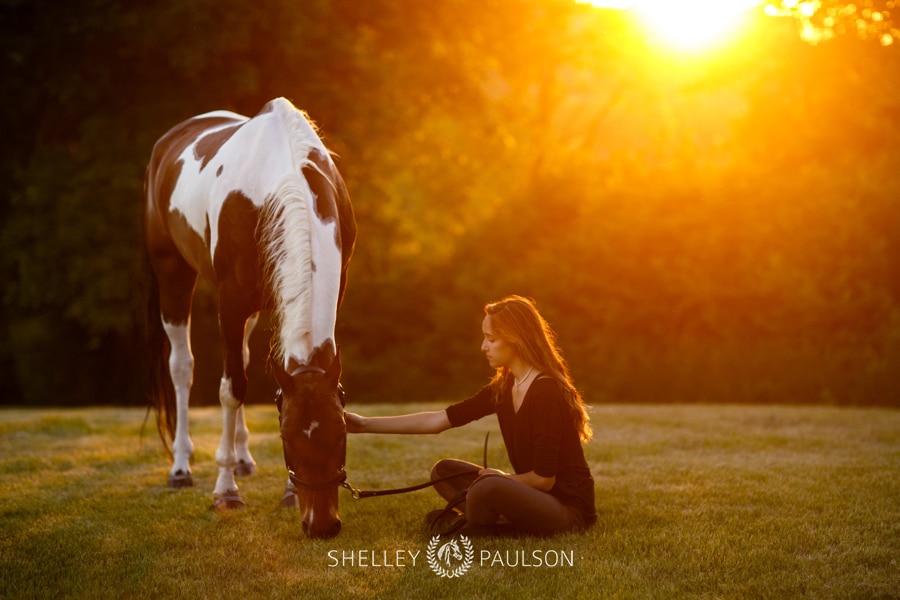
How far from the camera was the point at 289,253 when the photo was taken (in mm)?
4383

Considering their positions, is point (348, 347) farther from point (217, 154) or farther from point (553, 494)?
point (553, 494)

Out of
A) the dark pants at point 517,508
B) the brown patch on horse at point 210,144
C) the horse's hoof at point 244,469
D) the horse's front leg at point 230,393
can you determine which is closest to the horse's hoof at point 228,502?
the horse's front leg at point 230,393

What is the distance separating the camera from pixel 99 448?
25.3 feet

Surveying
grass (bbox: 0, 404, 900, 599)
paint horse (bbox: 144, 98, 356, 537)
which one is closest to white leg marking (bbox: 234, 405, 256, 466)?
paint horse (bbox: 144, 98, 356, 537)

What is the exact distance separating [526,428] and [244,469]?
2802mm

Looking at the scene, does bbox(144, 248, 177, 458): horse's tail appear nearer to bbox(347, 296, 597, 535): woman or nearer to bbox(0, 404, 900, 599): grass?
bbox(0, 404, 900, 599): grass

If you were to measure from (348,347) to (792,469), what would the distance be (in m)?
10.5

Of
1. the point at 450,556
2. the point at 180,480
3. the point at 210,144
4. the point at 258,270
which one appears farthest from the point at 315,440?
the point at 210,144

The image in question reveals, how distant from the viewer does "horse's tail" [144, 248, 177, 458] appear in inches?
270

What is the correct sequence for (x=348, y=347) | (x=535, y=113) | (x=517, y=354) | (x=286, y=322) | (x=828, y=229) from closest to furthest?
(x=286, y=322) < (x=517, y=354) < (x=828, y=229) < (x=348, y=347) < (x=535, y=113)

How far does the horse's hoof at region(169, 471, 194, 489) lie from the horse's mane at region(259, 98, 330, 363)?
2012 mm

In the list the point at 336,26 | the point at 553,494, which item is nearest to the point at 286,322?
A: the point at 553,494

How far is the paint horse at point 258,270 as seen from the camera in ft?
13.3

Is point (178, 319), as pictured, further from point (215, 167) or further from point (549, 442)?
point (549, 442)
